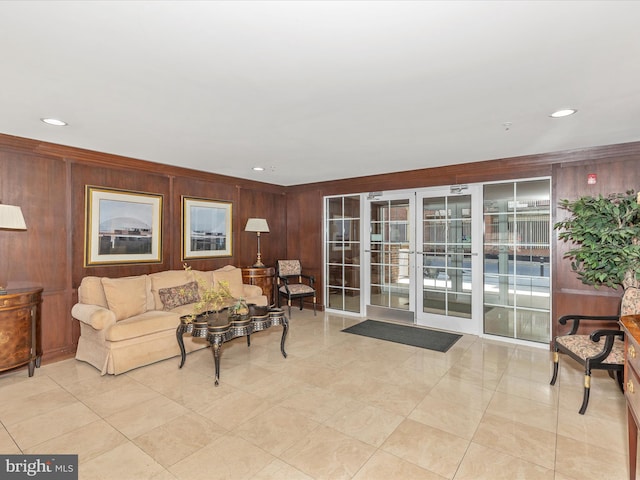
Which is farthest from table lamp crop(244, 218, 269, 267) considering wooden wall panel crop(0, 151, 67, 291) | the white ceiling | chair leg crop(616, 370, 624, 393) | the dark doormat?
chair leg crop(616, 370, 624, 393)

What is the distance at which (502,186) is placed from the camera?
4539mm

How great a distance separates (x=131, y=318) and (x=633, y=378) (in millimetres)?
4241

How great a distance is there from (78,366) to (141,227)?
1.79 m

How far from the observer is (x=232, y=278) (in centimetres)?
512

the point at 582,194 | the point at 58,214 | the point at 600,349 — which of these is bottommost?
the point at 600,349

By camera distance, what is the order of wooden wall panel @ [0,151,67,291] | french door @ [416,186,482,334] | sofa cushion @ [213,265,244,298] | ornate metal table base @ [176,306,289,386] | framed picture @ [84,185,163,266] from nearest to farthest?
ornate metal table base @ [176,306,289,386] < wooden wall panel @ [0,151,67,291] < framed picture @ [84,185,163,266] < french door @ [416,186,482,334] < sofa cushion @ [213,265,244,298]

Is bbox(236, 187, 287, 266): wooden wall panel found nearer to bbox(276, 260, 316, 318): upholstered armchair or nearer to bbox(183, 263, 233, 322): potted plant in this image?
bbox(276, 260, 316, 318): upholstered armchair

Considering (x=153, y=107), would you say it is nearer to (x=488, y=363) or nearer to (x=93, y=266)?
(x=93, y=266)

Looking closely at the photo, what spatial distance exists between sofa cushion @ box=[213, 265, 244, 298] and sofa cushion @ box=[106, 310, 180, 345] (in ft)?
3.61

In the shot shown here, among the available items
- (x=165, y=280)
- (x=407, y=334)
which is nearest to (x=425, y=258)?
(x=407, y=334)

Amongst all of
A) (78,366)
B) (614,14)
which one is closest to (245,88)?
(614,14)

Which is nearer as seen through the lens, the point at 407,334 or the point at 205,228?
the point at 407,334

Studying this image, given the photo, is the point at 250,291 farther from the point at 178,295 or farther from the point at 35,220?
the point at 35,220

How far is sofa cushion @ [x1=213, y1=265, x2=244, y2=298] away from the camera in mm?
5008
